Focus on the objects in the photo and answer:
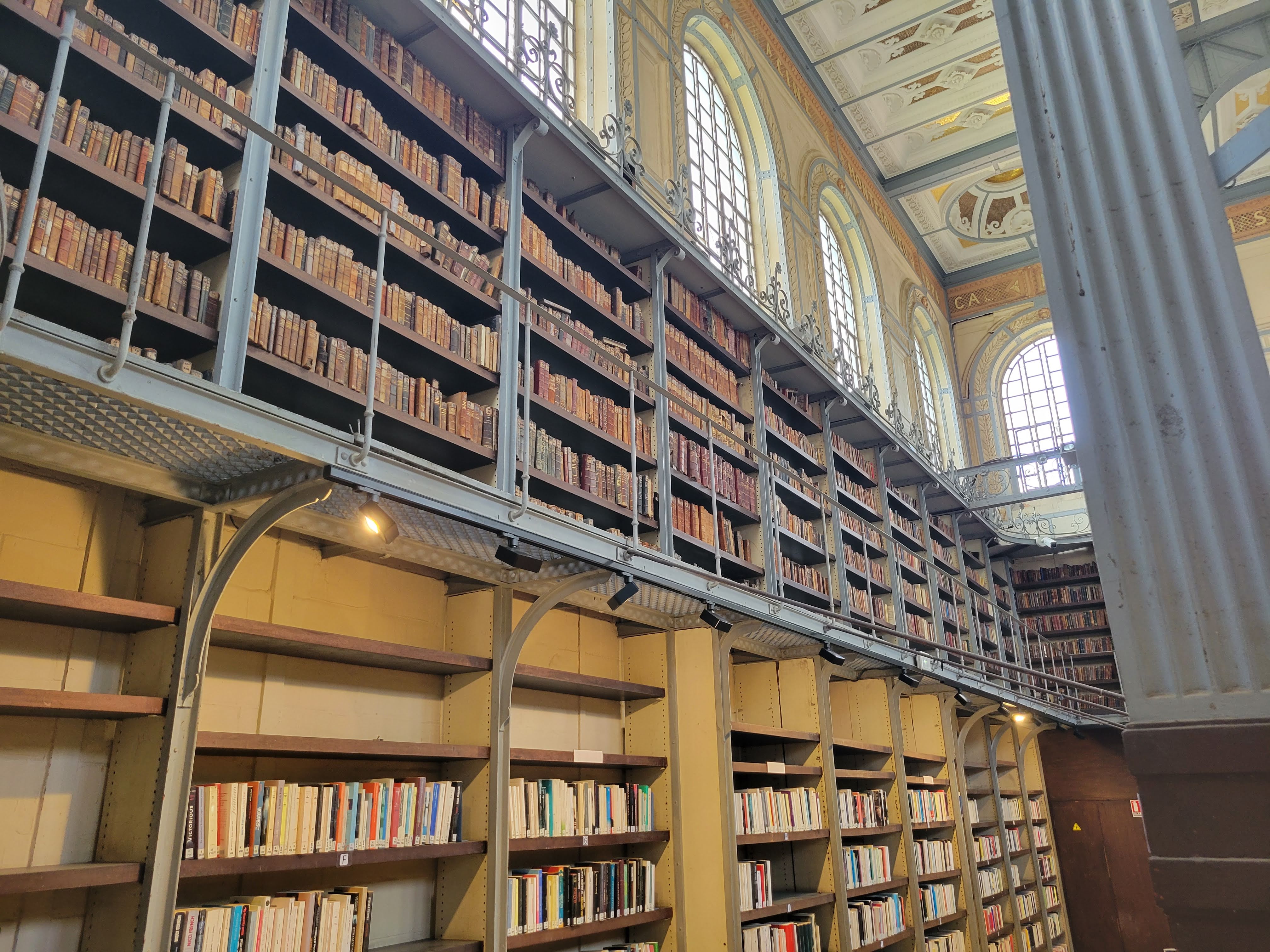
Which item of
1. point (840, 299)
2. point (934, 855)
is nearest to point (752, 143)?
point (840, 299)

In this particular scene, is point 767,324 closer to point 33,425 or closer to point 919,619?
point 919,619

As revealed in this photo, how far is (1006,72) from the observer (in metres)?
1.44

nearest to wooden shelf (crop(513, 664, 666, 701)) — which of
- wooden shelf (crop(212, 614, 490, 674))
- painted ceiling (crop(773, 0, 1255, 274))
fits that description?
wooden shelf (crop(212, 614, 490, 674))

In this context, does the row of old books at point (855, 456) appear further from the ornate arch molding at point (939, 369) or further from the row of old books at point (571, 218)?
the ornate arch molding at point (939, 369)

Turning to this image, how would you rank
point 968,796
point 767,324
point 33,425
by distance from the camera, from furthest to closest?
point 968,796 → point 767,324 → point 33,425

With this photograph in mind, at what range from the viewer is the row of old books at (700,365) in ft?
16.6

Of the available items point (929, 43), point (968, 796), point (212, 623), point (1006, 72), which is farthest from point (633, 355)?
point (929, 43)

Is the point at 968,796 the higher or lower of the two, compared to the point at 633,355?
lower

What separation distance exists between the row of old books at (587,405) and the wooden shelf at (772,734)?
4.76 ft

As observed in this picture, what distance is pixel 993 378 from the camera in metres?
12.5

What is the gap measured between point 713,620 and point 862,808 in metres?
2.28

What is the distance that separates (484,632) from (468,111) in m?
2.20

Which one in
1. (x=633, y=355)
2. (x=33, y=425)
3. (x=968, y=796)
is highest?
(x=633, y=355)

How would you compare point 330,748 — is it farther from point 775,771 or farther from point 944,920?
point 944,920
